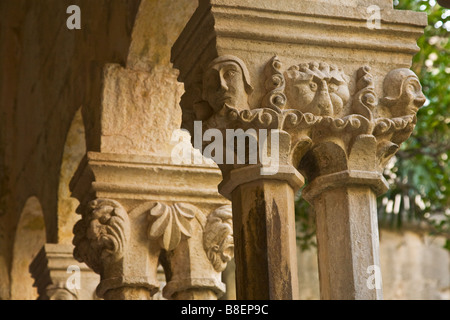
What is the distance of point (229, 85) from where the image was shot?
3.45 metres

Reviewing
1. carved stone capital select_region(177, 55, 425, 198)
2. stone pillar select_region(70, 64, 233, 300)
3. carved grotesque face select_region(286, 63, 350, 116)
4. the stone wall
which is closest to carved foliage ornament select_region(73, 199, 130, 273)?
Result: stone pillar select_region(70, 64, 233, 300)

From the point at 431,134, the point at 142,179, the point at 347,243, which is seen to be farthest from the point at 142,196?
the point at 431,134

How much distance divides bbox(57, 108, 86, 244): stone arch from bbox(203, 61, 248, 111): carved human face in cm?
295

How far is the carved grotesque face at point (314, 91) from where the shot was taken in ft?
11.4

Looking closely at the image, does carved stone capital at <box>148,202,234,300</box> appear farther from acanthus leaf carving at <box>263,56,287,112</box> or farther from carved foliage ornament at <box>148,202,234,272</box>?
acanthus leaf carving at <box>263,56,287,112</box>

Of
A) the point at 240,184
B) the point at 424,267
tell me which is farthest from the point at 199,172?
the point at 424,267

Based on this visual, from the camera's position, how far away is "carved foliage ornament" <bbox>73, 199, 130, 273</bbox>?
492cm

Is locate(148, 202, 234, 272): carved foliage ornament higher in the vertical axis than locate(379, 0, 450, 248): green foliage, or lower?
lower

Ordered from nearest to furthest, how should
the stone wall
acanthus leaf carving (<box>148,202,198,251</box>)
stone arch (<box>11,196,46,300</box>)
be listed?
1. acanthus leaf carving (<box>148,202,198,251</box>)
2. stone arch (<box>11,196,46,300</box>)
3. the stone wall

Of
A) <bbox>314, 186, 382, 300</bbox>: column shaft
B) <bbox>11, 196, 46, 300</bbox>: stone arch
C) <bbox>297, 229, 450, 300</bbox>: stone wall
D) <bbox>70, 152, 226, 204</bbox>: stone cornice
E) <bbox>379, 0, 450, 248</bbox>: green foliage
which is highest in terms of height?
<bbox>379, 0, 450, 248</bbox>: green foliage

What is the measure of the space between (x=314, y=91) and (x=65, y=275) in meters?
3.95

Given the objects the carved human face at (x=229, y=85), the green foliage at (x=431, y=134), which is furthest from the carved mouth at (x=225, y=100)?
the green foliage at (x=431, y=134)

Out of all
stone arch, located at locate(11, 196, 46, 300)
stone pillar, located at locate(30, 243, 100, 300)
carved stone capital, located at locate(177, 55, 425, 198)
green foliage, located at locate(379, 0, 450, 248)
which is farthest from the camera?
green foliage, located at locate(379, 0, 450, 248)

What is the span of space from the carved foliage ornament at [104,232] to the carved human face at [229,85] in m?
1.68
